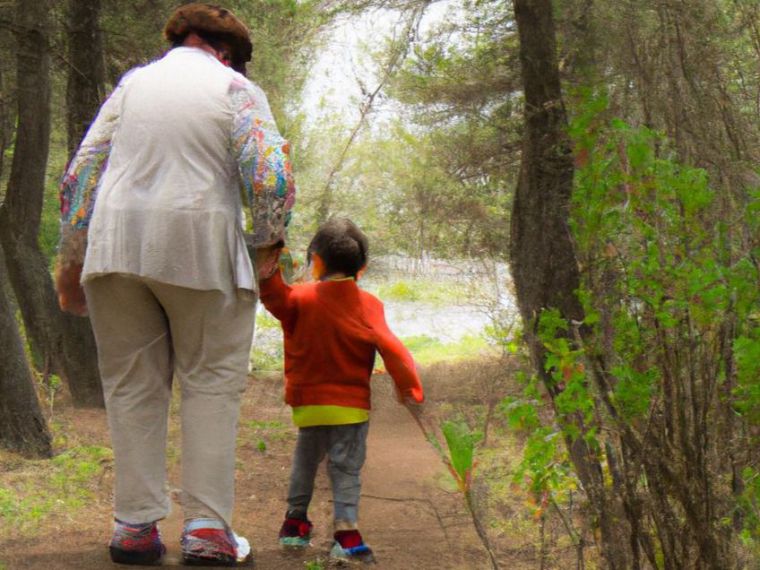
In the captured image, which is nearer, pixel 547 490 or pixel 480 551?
pixel 547 490

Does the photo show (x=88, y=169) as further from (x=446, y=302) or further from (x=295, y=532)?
(x=446, y=302)

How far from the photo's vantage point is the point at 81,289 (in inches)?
187

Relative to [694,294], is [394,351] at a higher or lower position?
lower

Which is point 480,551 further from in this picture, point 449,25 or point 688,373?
point 449,25

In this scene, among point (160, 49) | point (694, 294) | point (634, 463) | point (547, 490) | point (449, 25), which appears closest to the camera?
point (694, 294)

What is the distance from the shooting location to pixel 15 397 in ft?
23.4

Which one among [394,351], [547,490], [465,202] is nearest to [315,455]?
[394,351]

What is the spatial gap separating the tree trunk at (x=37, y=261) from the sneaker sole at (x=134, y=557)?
6.05 meters

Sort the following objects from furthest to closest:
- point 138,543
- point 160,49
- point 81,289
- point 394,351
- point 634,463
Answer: point 160,49
point 394,351
point 81,289
point 138,543
point 634,463

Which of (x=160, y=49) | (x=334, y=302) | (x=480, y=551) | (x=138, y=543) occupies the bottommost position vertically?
(x=480, y=551)

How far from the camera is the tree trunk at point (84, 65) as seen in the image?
33.2ft

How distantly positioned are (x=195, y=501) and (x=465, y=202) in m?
11.0

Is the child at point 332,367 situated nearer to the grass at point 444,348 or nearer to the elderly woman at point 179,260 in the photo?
the elderly woman at point 179,260

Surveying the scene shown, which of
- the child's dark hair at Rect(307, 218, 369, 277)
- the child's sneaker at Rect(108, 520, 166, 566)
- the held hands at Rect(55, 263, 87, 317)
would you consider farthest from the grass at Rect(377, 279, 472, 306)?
the child's sneaker at Rect(108, 520, 166, 566)
